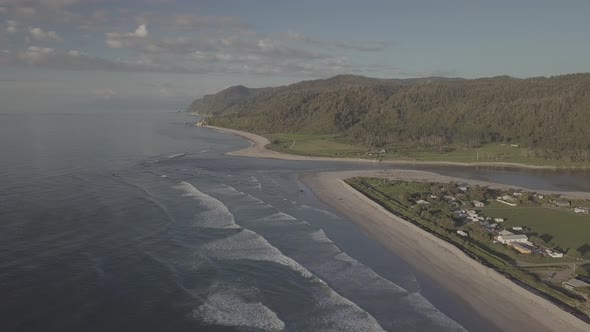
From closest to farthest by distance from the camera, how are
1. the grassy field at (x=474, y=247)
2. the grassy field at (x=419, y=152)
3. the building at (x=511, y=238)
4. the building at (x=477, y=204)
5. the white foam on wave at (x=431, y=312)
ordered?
1. the white foam on wave at (x=431, y=312)
2. the grassy field at (x=474, y=247)
3. the building at (x=511, y=238)
4. the building at (x=477, y=204)
5. the grassy field at (x=419, y=152)

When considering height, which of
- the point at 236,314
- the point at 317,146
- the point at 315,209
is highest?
the point at 236,314

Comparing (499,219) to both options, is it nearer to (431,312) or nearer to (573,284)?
(573,284)

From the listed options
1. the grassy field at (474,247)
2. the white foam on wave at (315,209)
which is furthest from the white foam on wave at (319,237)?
the grassy field at (474,247)

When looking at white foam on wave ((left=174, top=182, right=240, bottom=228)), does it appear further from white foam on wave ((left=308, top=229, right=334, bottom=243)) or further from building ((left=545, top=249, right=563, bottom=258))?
building ((left=545, top=249, right=563, bottom=258))

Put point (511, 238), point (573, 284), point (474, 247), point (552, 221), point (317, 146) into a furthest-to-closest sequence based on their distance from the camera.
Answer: point (317, 146) → point (552, 221) → point (511, 238) → point (474, 247) → point (573, 284)

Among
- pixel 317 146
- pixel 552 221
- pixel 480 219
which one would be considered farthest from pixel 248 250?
pixel 317 146

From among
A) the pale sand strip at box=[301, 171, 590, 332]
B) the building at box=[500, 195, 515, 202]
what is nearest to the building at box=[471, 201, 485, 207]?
the building at box=[500, 195, 515, 202]

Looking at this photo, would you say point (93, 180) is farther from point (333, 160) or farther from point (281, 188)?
point (333, 160)

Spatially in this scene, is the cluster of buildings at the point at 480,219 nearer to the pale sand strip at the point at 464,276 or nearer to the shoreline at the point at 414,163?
the pale sand strip at the point at 464,276
